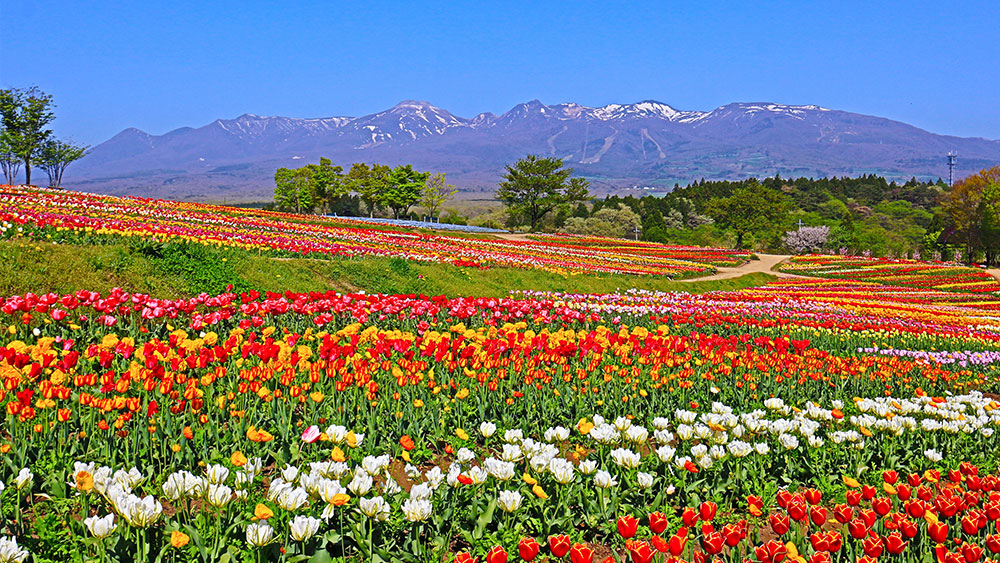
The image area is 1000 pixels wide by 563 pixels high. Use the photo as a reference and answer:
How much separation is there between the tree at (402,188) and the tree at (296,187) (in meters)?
9.91

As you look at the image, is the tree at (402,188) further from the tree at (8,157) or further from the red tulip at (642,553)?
the red tulip at (642,553)

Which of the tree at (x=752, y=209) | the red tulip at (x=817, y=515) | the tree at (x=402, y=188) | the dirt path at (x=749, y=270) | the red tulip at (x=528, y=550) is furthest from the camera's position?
the tree at (x=752, y=209)

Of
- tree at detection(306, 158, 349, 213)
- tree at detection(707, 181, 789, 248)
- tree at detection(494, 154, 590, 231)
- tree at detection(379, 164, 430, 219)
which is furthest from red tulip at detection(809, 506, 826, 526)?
tree at detection(306, 158, 349, 213)

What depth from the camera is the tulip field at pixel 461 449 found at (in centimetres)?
277

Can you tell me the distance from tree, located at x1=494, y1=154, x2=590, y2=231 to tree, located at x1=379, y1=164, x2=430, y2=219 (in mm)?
8563

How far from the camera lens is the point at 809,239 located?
254 feet

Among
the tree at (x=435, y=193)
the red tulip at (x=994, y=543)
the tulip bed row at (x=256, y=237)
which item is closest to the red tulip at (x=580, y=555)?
the red tulip at (x=994, y=543)

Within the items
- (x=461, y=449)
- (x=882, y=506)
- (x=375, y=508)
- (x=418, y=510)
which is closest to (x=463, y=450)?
(x=461, y=449)

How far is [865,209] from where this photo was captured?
113812 mm

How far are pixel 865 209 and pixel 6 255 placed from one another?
12875 cm

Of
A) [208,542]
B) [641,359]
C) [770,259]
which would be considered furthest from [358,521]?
[770,259]

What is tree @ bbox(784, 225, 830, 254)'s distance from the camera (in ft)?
251

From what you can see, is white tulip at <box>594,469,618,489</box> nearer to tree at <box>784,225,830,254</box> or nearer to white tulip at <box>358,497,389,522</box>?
white tulip at <box>358,497,389,522</box>

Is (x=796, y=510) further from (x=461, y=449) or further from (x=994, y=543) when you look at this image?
(x=461, y=449)
